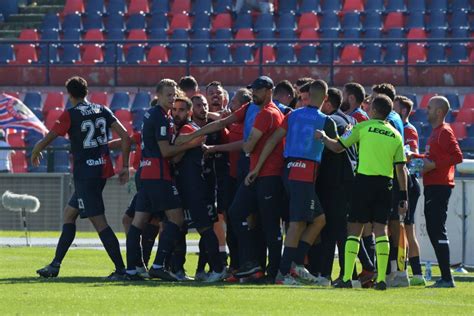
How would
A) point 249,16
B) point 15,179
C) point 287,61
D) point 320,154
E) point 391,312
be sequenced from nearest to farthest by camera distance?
point 391,312
point 320,154
point 15,179
point 287,61
point 249,16

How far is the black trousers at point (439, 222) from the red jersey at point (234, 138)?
2.09m

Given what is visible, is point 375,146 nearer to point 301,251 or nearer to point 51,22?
point 301,251

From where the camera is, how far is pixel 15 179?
26.0m

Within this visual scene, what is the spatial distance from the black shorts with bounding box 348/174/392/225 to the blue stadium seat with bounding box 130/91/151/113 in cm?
1505

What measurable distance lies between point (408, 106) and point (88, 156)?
3.55m

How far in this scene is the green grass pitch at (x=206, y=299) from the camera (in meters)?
11.1

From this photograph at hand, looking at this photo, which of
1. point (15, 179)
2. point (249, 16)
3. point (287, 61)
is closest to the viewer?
point (15, 179)

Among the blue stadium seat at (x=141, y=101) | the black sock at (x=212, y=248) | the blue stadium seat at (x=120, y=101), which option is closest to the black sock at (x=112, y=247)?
the black sock at (x=212, y=248)

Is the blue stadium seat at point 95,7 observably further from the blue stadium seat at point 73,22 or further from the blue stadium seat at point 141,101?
the blue stadium seat at point 141,101

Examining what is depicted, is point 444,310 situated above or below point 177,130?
below

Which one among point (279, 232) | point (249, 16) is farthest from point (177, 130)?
point (249, 16)

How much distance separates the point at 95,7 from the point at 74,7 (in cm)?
51

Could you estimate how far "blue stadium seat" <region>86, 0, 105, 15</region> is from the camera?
32.4 meters

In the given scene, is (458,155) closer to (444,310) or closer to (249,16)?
(444,310)
